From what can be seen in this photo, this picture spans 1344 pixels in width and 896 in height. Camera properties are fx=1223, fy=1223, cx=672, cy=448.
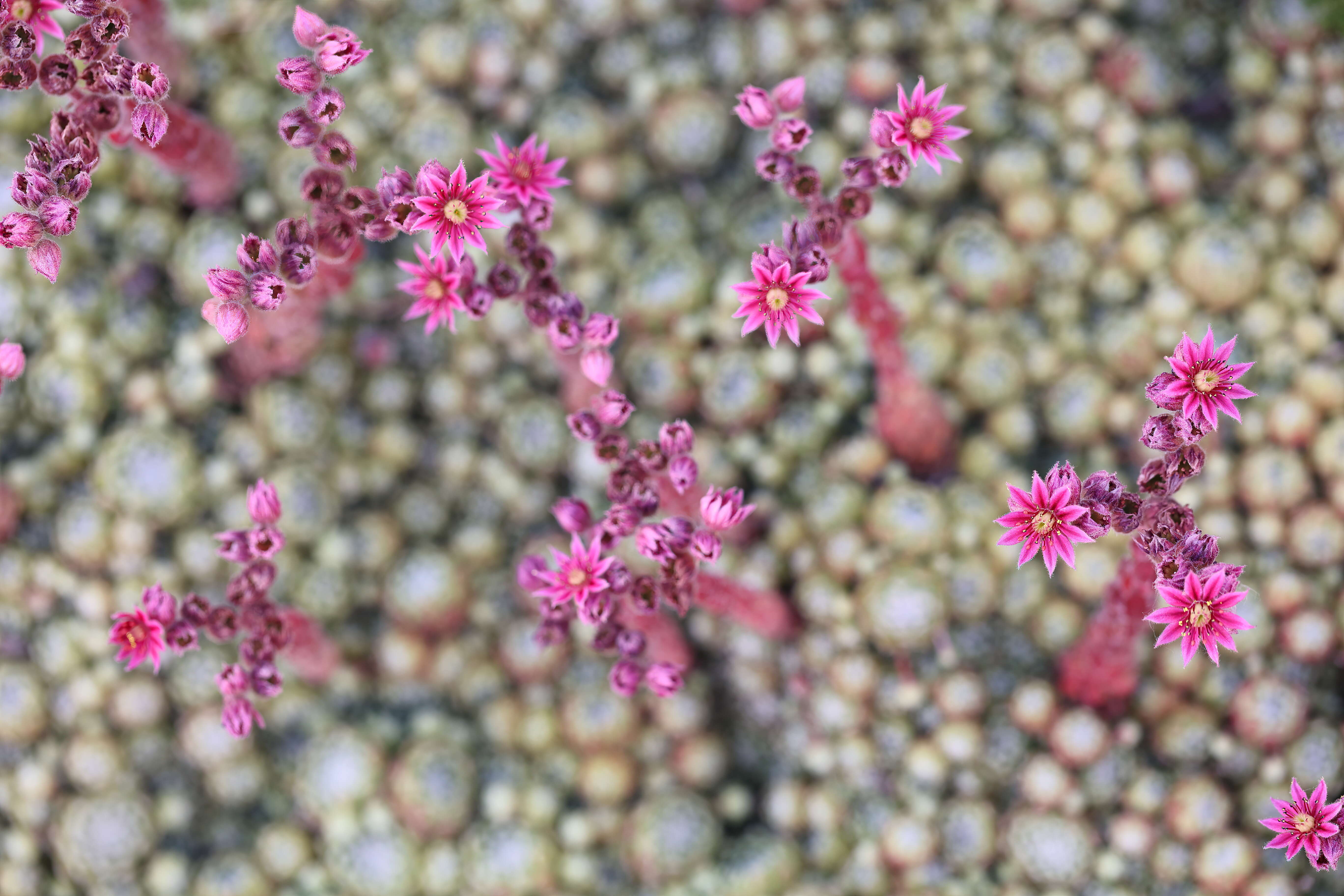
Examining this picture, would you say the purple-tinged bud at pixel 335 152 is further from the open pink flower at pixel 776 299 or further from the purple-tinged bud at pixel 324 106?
the open pink flower at pixel 776 299

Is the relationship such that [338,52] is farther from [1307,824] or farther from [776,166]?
[1307,824]

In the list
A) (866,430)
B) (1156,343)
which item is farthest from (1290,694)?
(866,430)

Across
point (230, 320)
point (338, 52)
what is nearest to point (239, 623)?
point (230, 320)

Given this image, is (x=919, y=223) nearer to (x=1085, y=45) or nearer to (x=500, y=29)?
(x=1085, y=45)

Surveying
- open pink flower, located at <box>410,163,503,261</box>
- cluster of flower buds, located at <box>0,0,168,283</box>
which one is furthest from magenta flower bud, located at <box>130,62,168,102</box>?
open pink flower, located at <box>410,163,503,261</box>

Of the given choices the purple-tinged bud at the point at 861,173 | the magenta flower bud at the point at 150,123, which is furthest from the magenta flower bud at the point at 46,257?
the purple-tinged bud at the point at 861,173

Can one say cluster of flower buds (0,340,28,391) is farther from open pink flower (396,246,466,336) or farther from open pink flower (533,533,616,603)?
open pink flower (533,533,616,603)
